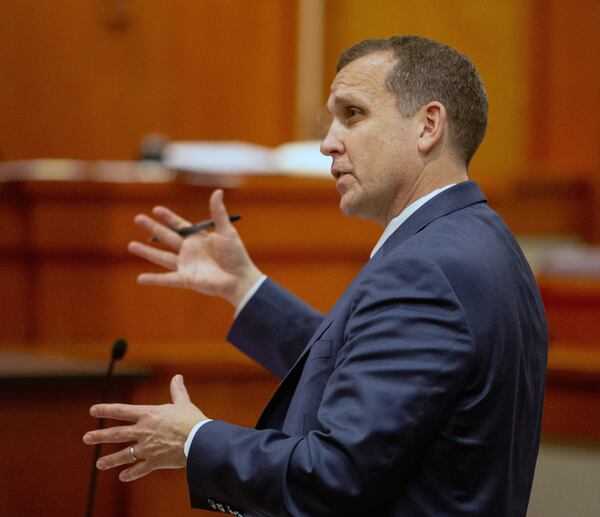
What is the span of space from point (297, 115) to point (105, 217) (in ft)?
5.48

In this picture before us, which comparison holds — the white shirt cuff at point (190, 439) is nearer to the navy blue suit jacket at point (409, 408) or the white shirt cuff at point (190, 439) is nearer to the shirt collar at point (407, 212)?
the navy blue suit jacket at point (409, 408)

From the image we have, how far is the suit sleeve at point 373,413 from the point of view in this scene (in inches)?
35.9

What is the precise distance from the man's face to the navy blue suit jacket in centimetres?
9

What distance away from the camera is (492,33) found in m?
3.63

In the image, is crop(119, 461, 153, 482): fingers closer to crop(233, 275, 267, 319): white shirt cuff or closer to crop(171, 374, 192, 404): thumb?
crop(171, 374, 192, 404): thumb

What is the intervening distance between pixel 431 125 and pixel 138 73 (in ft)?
8.75

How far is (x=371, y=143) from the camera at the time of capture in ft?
3.68

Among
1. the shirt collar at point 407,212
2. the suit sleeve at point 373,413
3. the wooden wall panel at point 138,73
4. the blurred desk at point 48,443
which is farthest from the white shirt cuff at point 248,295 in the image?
the wooden wall panel at point 138,73

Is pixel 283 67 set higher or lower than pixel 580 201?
higher

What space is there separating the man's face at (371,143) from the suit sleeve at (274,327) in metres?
0.33

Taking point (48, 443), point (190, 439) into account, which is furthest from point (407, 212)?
point (48, 443)

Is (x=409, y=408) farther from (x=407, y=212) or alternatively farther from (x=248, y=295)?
(x=248, y=295)

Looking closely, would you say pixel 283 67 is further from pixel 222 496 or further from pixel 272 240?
pixel 222 496

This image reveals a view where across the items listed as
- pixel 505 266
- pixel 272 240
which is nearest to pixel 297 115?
pixel 272 240
